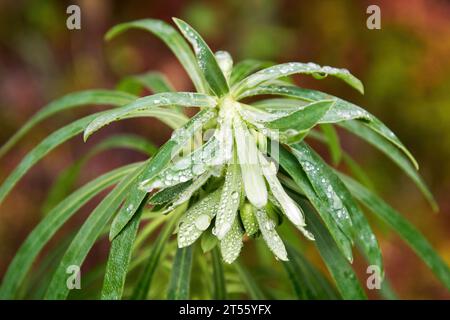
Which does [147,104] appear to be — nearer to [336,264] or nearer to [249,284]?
[336,264]

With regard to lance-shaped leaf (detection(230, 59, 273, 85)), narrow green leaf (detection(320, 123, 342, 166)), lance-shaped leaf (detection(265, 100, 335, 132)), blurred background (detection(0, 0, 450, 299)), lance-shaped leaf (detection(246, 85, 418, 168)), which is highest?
blurred background (detection(0, 0, 450, 299))

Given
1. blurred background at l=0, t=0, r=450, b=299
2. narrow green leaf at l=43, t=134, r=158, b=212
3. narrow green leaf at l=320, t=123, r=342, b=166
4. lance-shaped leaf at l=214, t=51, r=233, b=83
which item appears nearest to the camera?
lance-shaped leaf at l=214, t=51, r=233, b=83

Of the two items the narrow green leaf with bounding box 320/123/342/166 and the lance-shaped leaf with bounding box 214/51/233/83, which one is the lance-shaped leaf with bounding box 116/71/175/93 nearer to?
the lance-shaped leaf with bounding box 214/51/233/83

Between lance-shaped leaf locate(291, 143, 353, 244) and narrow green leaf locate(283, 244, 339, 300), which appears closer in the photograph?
lance-shaped leaf locate(291, 143, 353, 244)

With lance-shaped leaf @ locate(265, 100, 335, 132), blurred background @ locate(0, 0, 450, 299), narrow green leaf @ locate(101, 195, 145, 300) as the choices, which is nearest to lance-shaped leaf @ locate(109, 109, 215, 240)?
narrow green leaf @ locate(101, 195, 145, 300)

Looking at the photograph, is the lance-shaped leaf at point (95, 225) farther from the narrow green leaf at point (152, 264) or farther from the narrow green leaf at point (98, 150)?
the narrow green leaf at point (98, 150)

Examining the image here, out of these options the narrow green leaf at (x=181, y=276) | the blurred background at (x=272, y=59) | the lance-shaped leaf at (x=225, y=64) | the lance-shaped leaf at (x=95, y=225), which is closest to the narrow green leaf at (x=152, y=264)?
the narrow green leaf at (x=181, y=276)

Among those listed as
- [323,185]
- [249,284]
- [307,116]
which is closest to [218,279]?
[249,284]
